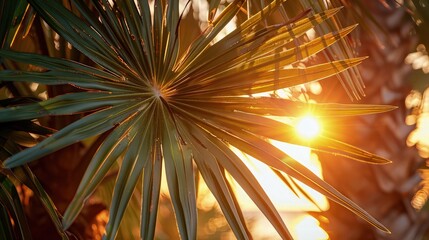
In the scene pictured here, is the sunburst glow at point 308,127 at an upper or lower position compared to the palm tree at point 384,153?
upper

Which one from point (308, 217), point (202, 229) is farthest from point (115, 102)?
point (202, 229)

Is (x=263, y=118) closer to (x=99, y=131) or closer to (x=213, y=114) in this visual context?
(x=213, y=114)

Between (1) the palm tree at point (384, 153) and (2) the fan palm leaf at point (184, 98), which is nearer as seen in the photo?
(2) the fan palm leaf at point (184, 98)

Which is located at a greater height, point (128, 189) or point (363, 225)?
point (128, 189)

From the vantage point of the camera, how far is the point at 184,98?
122 cm

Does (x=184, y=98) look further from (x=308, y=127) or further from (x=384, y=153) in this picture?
(x=384, y=153)

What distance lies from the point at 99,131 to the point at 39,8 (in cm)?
27

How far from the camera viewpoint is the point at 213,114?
3.91ft

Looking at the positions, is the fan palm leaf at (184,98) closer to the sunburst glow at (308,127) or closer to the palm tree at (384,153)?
the sunburst glow at (308,127)

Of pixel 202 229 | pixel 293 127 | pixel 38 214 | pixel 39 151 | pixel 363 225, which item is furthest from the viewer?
pixel 202 229

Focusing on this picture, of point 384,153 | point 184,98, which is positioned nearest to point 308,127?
point 184,98

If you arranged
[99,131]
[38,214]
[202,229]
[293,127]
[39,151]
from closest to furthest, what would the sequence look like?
[39,151] → [99,131] → [293,127] → [38,214] → [202,229]

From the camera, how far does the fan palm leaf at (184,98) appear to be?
1.05 m

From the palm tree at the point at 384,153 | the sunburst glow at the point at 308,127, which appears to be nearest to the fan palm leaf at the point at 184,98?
the sunburst glow at the point at 308,127
